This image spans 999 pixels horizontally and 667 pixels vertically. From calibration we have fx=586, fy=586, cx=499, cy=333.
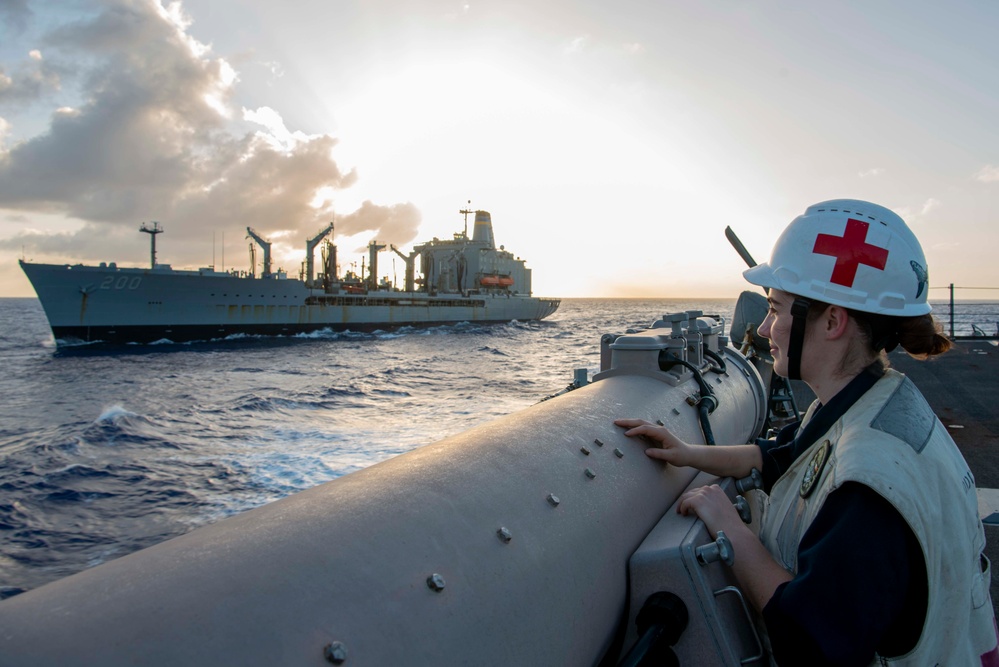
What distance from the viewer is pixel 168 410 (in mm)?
13781

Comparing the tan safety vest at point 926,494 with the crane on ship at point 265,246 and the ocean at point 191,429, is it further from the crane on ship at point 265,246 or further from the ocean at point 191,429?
the crane on ship at point 265,246

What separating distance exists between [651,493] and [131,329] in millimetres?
38638

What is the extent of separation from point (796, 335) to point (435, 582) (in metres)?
1.15

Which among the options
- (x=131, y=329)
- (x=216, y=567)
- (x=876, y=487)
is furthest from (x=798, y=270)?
(x=131, y=329)

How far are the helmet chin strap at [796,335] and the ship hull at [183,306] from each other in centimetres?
3773

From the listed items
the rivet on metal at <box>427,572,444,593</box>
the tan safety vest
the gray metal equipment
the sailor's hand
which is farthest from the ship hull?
→ the tan safety vest

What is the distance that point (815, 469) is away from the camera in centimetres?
138

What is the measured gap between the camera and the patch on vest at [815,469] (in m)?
1.36

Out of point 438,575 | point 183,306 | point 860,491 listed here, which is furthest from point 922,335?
point 183,306

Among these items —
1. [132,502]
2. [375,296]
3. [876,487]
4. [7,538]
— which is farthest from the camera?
[375,296]

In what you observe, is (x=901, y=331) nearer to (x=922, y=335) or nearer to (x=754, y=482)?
(x=922, y=335)

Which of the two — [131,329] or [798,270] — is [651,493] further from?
[131,329]

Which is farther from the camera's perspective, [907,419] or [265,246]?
[265,246]

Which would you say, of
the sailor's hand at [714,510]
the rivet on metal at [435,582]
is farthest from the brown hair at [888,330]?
the rivet on metal at [435,582]
